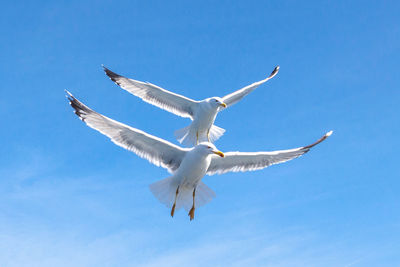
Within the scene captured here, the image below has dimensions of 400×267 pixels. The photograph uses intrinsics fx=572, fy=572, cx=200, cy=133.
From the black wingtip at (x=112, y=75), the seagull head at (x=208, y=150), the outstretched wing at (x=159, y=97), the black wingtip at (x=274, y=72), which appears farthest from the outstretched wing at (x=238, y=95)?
the seagull head at (x=208, y=150)

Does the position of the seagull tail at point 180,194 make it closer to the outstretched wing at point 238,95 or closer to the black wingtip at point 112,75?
the outstretched wing at point 238,95

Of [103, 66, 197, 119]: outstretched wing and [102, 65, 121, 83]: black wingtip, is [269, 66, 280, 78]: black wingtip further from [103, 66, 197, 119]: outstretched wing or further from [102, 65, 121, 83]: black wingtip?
[102, 65, 121, 83]: black wingtip

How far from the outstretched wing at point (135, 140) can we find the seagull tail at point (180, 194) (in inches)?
15.4

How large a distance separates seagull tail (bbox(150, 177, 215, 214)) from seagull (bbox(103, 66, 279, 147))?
7.70ft

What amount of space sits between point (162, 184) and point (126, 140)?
3.79 feet

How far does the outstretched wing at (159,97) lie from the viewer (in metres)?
14.8

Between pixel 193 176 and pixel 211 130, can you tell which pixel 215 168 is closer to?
pixel 193 176

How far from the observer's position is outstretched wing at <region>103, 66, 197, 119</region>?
14773mm

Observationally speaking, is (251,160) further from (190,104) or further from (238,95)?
(238,95)

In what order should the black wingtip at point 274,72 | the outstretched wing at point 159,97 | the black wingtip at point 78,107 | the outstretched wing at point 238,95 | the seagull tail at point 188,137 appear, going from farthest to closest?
the black wingtip at point 274,72
the outstretched wing at point 238,95
the outstretched wing at point 159,97
the seagull tail at point 188,137
the black wingtip at point 78,107

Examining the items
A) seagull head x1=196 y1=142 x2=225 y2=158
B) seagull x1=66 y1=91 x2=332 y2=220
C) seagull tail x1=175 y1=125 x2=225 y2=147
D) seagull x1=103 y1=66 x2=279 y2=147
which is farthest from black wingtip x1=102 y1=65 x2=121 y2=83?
seagull head x1=196 y1=142 x2=225 y2=158

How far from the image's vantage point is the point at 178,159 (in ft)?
38.5

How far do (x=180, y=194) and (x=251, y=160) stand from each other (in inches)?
68.9

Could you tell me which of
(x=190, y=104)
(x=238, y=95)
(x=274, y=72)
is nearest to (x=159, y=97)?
(x=190, y=104)
